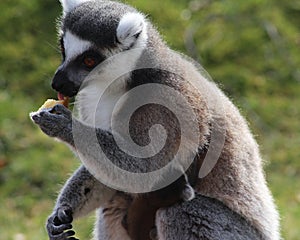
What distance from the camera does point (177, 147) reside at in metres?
5.04

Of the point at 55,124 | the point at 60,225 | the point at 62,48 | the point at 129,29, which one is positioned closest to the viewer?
the point at 55,124

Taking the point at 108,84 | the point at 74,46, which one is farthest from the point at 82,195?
the point at 74,46

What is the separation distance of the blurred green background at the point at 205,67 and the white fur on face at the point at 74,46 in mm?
2650

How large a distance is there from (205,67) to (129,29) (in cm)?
489

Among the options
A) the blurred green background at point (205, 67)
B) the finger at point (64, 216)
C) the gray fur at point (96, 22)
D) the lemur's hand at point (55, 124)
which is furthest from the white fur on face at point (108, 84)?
the blurred green background at point (205, 67)

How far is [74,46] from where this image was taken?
201 inches

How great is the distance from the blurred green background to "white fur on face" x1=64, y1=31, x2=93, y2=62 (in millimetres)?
2650

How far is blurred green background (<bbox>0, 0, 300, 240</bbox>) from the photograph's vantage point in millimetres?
7984

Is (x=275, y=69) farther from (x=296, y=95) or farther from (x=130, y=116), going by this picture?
(x=130, y=116)

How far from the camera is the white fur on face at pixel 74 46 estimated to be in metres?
5.09

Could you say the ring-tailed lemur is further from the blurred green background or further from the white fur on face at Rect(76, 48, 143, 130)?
the blurred green background

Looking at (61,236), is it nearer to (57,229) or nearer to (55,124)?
(57,229)

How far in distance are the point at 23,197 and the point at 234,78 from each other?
11.2 ft

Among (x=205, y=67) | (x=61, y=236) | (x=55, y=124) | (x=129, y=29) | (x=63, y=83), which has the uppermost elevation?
(x=129, y=29)
